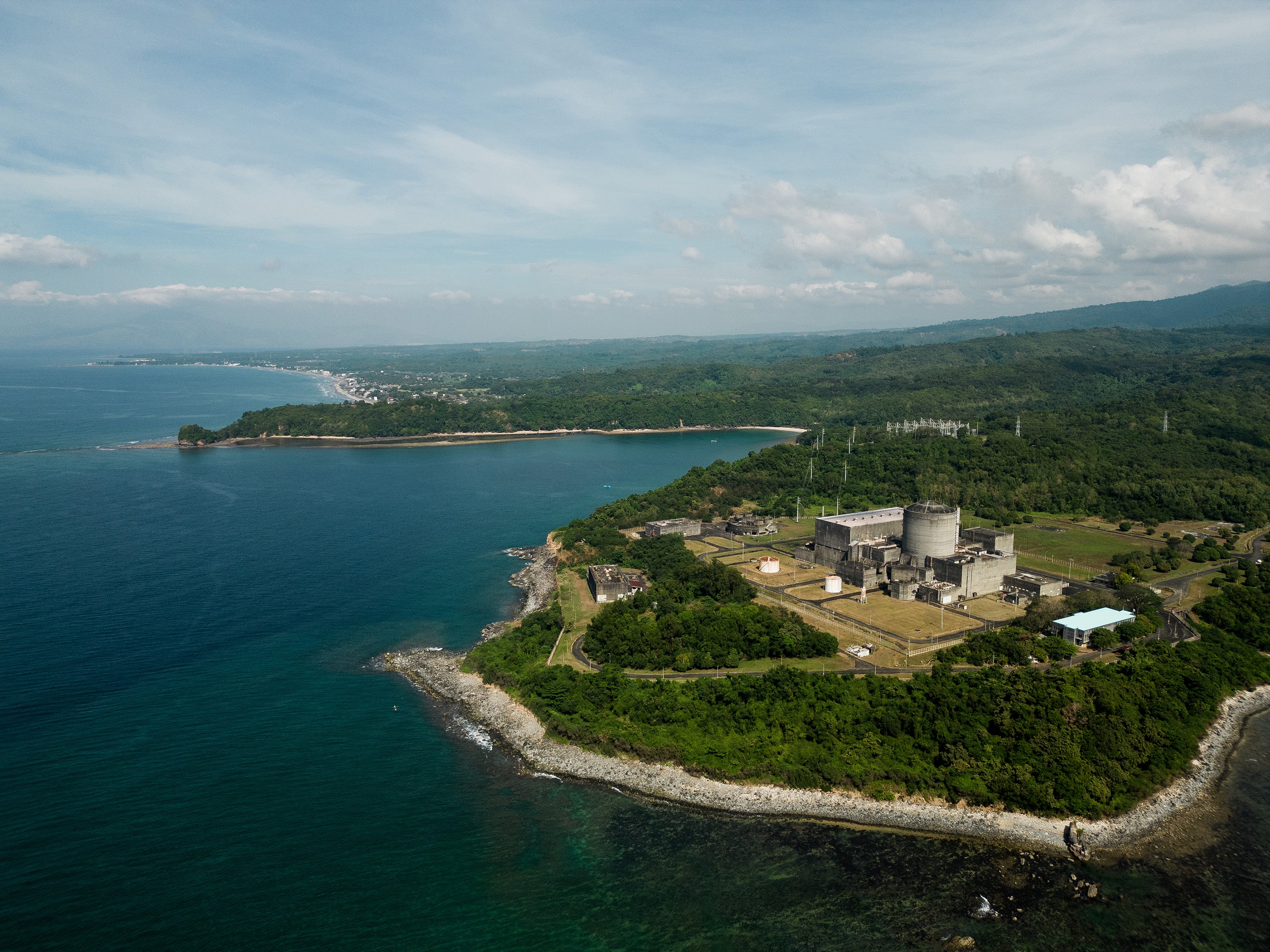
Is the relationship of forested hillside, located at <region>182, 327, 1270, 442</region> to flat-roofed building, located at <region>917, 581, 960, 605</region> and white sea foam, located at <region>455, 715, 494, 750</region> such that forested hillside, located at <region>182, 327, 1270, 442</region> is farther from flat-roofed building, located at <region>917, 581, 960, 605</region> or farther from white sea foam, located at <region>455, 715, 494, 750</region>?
white sea foam, located at <region>455, 715, 494, 750</region>

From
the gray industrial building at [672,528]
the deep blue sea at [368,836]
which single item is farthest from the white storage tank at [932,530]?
the deep blue sea at [368,836]

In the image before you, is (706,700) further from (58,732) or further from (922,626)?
(58,732)

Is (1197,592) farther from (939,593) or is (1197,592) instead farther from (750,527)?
(750,527)

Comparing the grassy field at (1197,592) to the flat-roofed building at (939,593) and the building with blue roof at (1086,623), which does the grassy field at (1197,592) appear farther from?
the flat-roofed building at (939,593)

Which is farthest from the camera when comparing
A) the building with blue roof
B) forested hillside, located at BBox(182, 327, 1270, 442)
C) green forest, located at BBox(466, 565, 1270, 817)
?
forested hillside, located at BBox(182, 327, 1270, 442)

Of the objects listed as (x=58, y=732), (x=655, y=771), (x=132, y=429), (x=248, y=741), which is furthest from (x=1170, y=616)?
(x=132, y=429)

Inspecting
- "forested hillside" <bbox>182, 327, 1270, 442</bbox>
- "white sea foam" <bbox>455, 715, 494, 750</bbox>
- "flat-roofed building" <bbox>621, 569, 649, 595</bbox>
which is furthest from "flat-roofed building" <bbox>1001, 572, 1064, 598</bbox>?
"forested hillside" <bbox>182, 327, 1270, 442</bbox>

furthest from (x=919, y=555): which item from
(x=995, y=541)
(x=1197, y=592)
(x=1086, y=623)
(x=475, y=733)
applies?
(x=475, y=733)
